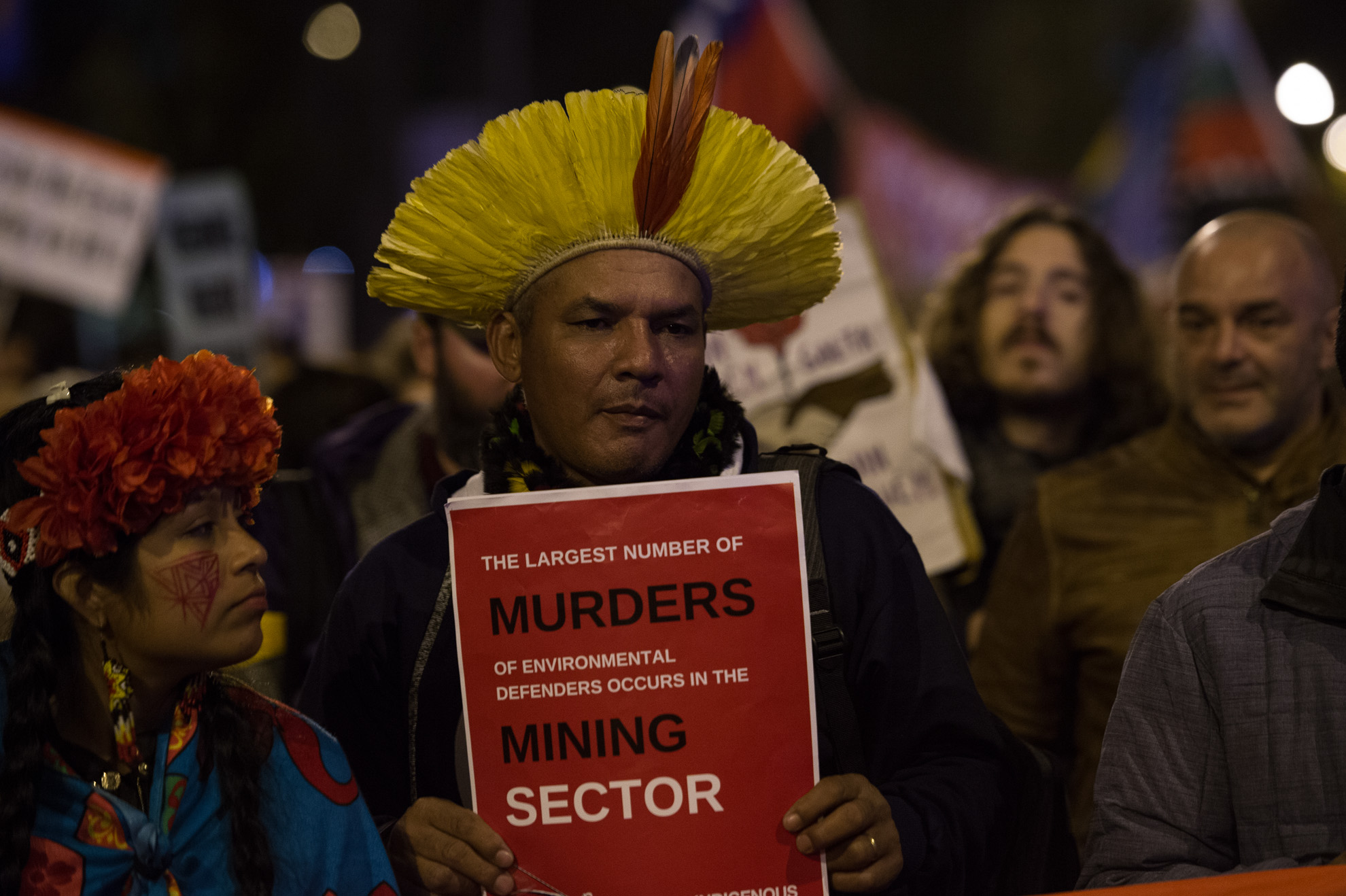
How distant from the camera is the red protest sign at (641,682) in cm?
208

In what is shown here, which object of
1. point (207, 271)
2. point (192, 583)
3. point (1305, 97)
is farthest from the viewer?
point (1305, 97)

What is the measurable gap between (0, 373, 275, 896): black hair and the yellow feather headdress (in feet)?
1.95

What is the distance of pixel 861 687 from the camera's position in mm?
2301

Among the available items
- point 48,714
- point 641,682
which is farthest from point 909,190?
point 48,714

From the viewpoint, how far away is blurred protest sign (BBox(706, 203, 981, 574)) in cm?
443

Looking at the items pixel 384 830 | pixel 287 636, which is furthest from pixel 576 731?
pixel 287 636

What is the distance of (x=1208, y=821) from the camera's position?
214 cm

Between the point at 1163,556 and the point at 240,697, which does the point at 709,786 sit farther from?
the point at 1163,556

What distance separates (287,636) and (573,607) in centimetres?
183

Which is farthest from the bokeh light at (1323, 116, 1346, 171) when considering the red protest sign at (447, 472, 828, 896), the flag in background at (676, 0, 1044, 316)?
the red protest sign at (447, 472, 828, 896)

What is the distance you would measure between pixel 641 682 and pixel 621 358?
517 millimetres

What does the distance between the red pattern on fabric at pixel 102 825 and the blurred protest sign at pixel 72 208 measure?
545 centimetres

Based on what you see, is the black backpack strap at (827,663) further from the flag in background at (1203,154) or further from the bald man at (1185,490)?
the flag in background at (1203,154)

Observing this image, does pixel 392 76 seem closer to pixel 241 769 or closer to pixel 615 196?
pixel 615 196
